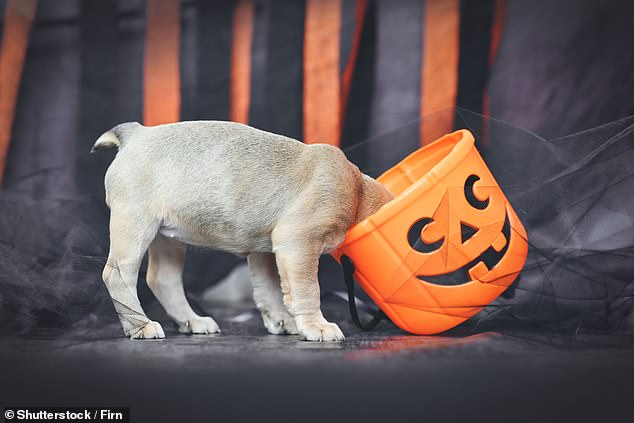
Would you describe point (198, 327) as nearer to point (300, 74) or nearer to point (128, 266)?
point (128, 266)

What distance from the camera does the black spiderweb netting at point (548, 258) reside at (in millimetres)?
2158

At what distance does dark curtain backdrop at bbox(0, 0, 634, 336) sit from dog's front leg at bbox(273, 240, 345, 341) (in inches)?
34.4

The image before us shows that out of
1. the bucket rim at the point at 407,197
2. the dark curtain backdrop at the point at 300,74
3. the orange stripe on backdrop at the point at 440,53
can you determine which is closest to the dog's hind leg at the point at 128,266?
the bucket rim at the point at 407,197

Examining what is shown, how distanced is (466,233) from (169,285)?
3.28 ft

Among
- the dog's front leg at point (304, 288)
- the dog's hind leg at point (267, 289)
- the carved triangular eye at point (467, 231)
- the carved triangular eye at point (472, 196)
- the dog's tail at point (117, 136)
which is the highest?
the dog's tail at point (117, 136)

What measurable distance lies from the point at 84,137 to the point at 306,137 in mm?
995

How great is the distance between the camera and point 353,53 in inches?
132

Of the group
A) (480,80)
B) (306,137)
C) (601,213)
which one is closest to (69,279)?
(306,137)

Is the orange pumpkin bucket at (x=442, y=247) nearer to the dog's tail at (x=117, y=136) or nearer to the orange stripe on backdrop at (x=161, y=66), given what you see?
the dog's tail at (x=117, y=136)

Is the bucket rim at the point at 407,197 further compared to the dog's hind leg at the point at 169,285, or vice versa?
the dog's hind leg at the point at 169,285

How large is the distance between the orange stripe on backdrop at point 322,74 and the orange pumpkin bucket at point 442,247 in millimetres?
1167

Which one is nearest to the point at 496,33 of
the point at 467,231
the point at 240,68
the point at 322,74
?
the point at 322,74

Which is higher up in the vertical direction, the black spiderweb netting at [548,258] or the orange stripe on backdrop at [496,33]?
the orange stripe on backdrop at [496,33]

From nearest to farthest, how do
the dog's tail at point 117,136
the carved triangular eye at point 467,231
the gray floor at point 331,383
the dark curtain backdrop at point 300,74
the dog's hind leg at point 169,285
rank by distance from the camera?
the gray floor at point 331,383, the carved triangular eye at point 467,231, the dog's tail at point 117,136, the dog's hind leg at point 169,285, the dark curtain backdrop at point 300,74
